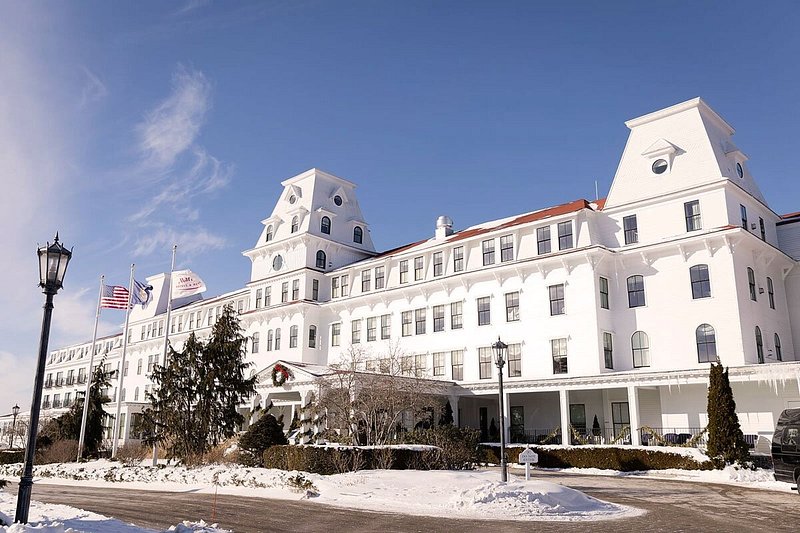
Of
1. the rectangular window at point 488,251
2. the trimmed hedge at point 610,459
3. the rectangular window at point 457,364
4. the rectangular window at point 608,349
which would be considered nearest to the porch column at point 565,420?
the trimmed hedge at point 610,459

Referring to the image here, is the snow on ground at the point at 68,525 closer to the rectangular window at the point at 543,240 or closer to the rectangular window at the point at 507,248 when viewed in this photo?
the rectangular window at the point at 543,240

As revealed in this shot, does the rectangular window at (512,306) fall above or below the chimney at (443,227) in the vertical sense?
below

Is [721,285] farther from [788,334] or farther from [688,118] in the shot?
[688,118]

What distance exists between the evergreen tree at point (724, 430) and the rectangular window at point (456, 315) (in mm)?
16725

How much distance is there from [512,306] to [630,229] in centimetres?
778

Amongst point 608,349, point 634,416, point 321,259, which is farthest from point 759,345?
point 321,259

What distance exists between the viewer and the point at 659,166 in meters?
36.2

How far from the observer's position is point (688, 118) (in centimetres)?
3591

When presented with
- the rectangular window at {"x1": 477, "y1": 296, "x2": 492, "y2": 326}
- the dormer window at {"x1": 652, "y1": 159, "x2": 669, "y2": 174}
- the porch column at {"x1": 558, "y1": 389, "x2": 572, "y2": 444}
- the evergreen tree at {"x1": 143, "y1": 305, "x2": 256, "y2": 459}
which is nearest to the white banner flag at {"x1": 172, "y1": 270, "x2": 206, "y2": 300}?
the evergreen tree at {"x1": 143, "y1": 305, "x2": 256, "y2": 459}

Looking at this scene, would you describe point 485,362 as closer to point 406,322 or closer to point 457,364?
point 457,364

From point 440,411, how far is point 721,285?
15.7m

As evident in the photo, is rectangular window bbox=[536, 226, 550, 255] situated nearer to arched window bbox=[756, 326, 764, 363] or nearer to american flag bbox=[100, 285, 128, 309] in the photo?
arched window bbox=[756, 326, 764, 363]

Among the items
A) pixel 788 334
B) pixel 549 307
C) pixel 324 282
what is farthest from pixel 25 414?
pixel 788 334

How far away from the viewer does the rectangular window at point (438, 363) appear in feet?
136
